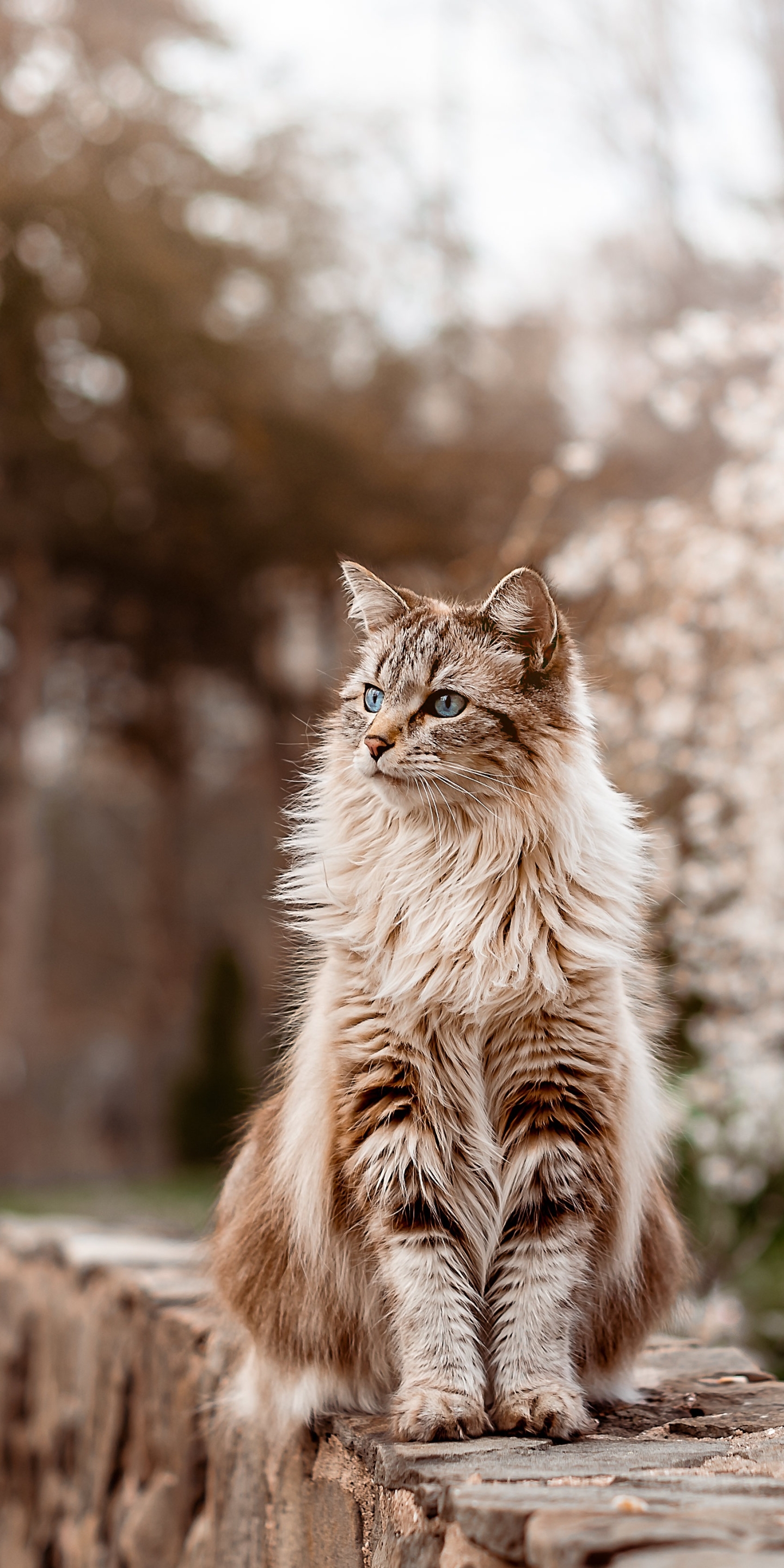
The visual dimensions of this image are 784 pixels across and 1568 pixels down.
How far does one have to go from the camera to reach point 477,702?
197 cm

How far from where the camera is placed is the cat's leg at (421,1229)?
1.70 m

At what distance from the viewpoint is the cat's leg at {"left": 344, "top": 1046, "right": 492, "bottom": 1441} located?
5.59ft

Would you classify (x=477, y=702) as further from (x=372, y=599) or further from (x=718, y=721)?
(x=718, y=721)

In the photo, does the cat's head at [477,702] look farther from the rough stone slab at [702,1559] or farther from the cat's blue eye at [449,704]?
the rough stone slab at [702,1559]

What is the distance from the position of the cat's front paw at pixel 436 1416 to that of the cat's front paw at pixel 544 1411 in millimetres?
36

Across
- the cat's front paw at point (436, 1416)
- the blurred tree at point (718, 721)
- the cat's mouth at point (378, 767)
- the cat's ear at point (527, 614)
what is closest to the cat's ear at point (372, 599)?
the cat's ear at point (527, 614)

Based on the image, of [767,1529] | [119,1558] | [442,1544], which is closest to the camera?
[767,1529]

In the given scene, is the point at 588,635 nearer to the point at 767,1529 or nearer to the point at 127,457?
the point at 767,1529

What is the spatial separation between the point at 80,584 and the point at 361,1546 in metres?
9.04

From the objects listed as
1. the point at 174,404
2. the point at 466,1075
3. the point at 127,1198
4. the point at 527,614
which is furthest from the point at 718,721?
the point at 127,1198

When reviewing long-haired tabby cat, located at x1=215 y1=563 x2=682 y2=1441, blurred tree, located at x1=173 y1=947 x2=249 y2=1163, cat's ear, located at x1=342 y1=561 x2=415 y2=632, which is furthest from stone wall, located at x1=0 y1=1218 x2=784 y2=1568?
blurred tree, located at x1=173 y1=947 x2=249 y2=1163

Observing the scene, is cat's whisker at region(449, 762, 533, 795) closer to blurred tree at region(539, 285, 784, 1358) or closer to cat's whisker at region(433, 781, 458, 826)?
cat's whisker at region(433, 781, 458, 826)

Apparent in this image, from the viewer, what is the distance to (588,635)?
15.6 ft

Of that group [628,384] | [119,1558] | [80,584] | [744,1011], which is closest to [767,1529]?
[119,1558]
